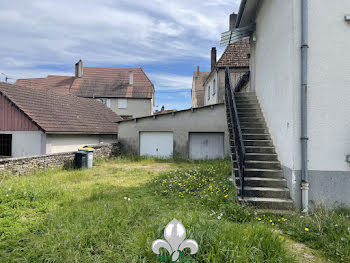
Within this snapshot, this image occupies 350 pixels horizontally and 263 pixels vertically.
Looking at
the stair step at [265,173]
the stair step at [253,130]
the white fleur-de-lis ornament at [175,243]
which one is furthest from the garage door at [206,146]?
the white fleur-de-lis ornament at [175,243]

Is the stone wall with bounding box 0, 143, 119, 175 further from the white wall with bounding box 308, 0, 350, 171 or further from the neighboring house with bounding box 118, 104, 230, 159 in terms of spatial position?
the white wall with bounding box 308, 0, 350, 171

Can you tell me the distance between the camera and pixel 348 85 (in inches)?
173

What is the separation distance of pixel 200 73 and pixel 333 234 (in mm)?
36320

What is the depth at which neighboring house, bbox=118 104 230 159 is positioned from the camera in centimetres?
1283

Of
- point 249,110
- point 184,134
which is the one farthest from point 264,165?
point 184,134

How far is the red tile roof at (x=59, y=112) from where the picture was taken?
12.2m

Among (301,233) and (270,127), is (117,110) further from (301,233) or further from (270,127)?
(301,233)

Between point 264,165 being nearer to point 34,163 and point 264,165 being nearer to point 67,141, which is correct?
point 34,163

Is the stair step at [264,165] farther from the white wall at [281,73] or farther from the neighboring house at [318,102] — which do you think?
the neighboring house at [318,102]

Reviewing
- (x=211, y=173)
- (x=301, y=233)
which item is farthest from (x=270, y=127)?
(x=301, y=233)

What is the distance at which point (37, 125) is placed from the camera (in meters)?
11.6

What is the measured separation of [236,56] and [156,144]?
862 cm

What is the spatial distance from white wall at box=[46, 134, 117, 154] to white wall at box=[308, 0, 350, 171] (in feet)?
40.7

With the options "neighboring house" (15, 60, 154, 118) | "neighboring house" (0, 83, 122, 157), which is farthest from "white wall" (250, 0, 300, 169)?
"neighboring house" (15, 60, 154, 118)
